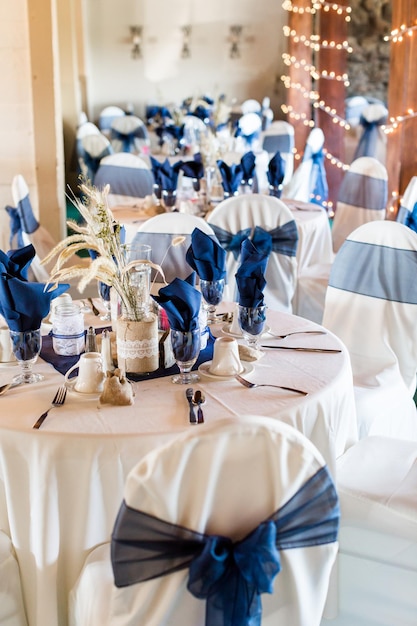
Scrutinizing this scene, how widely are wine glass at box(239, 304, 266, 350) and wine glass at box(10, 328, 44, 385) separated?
0.64 m

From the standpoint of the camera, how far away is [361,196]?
5543 millimetres

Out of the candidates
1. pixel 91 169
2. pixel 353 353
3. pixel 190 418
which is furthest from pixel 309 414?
pixel 91 169

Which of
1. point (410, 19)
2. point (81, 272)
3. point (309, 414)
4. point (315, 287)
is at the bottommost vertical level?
point (315, 287)

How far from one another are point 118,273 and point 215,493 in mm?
949

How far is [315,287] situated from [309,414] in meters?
2.52

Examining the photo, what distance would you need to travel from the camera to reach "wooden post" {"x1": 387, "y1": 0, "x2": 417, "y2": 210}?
17.4ft

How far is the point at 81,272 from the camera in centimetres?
225

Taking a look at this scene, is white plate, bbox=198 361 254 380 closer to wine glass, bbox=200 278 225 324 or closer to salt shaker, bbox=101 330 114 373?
salt shaker, bbox=101 330 114 373

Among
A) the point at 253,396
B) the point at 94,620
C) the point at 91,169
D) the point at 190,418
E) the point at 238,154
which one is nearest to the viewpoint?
the point at 94,620

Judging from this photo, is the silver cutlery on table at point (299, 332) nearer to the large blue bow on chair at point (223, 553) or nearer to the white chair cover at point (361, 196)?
the large blue bow on chair at point (223, 553)

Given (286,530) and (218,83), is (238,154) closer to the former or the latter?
(286,530)

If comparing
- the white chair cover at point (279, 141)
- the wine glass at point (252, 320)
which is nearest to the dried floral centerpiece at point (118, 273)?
the wine glass at point (252, 320)

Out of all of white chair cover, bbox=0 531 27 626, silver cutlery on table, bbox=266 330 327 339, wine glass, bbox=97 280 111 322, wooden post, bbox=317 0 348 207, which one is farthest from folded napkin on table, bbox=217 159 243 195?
wooden post, bbox=317 0 348 207

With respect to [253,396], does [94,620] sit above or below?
below
